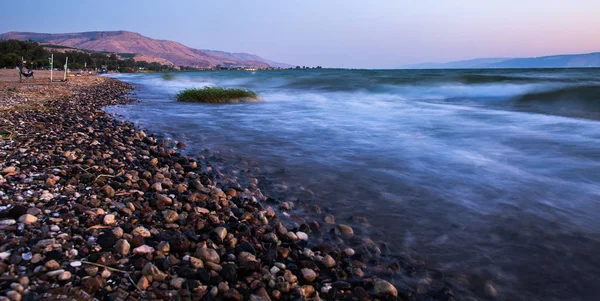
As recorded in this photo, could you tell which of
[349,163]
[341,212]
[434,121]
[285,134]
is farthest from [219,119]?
[341,212]

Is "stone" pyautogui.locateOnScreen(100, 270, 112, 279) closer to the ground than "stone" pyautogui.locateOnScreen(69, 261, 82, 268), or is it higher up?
closer to the ground

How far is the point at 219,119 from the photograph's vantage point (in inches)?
427

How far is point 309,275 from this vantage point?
8.04 feet

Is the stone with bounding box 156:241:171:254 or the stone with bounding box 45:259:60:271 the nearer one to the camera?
the stone with bounding box 45:259:60:271

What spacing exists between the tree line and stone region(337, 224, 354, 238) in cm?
3143

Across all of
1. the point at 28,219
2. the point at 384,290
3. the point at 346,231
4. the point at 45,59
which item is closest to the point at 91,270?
the point at 28,219

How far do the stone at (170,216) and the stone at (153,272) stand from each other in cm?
84

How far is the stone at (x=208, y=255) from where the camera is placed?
2.46 m

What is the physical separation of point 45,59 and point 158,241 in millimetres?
65295

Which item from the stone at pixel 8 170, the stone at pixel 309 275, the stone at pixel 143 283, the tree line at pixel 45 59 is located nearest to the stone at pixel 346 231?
the stone at pixel 309 275

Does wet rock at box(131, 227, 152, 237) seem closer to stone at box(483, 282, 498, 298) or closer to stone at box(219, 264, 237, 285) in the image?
stone at box(219, 264, 237, 285)

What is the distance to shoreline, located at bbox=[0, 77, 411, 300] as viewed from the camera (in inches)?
82.7

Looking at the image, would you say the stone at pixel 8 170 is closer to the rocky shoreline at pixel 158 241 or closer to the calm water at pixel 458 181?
the rocky shoreline at pixel 158 241

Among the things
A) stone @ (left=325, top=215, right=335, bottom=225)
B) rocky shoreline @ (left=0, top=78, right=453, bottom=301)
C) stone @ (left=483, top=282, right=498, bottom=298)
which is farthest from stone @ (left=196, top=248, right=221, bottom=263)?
stone @ (left=483, top=282, right=498, bottom=298)
